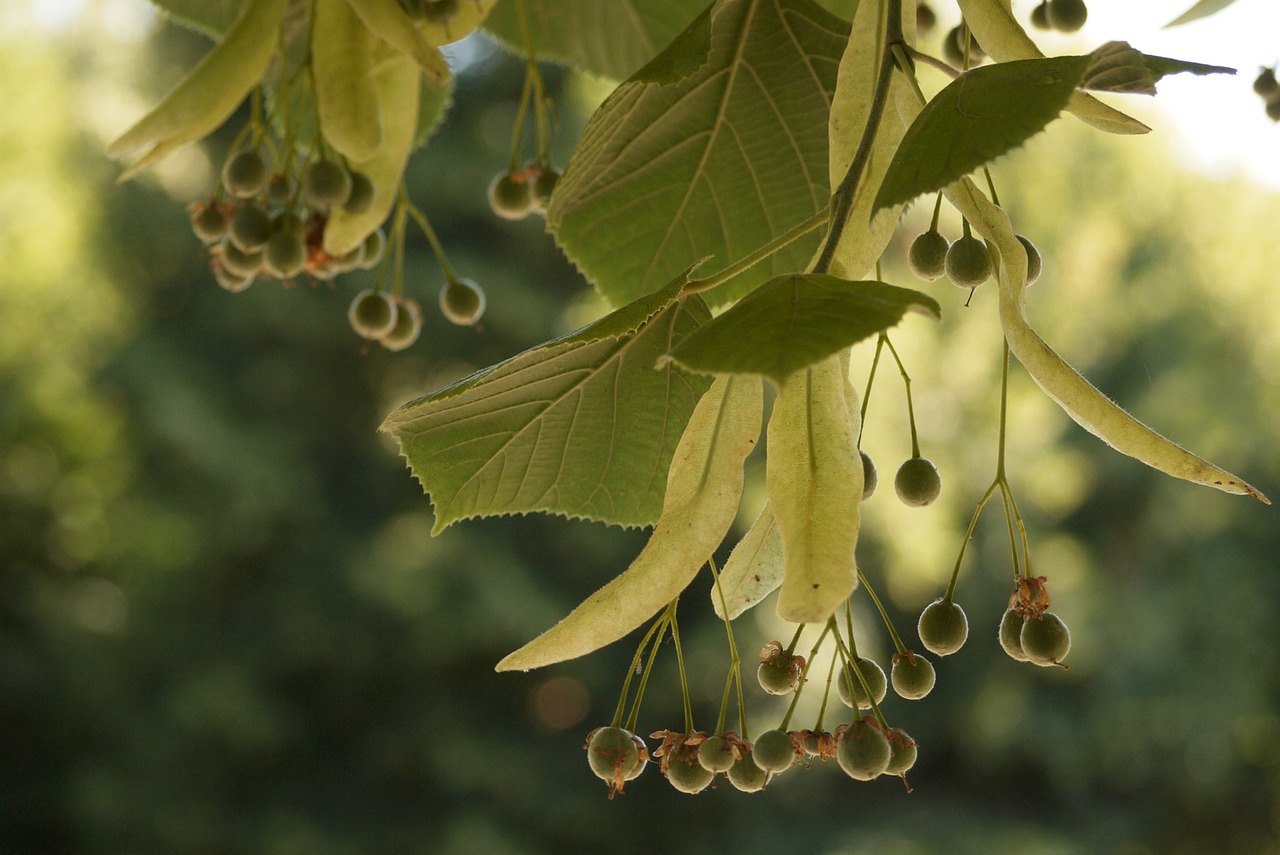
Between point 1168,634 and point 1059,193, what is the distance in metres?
2.90

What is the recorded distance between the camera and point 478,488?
0.67m

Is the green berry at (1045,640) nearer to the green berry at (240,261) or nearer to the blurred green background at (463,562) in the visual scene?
the green berry at (240,261)

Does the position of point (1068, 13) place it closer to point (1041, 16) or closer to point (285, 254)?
point (1041, 16)

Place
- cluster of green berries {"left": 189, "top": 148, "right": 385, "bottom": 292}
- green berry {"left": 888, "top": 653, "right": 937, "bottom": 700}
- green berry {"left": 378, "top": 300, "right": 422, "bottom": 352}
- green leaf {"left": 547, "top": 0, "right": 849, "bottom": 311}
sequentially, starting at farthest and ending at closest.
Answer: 1. green berry {"left": 378, "top": 300, "right": 422, "bottom": 352}
2. cluster of green berries {"left": 189, "top": 148, "right": 385, "bottom": 292}
3. green leaf {"left": 547, "top": 0, "right": 849, "bottom": 311}
4. green berry {"left": 888, "top": 653, "right": 937, "bottom": 700}

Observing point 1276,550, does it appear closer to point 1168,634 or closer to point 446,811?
point 1168,634

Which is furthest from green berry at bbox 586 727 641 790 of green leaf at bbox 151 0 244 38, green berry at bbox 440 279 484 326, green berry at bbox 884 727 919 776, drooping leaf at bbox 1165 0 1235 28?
green leaf at bbox 151 0 244 38

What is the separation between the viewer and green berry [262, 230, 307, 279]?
83 centimetres

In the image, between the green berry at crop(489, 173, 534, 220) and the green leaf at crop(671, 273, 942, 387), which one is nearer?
the green leaf at crop(671, 273, 942, 387)

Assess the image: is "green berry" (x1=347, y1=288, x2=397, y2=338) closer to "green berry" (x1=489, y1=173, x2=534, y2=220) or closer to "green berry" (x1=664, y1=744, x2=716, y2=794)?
"green berry" (x1=489, y1=173, x2=534, y2=220)

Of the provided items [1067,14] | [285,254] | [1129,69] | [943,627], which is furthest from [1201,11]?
[285,254]

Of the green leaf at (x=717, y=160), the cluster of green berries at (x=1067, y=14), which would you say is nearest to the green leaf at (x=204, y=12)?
the green leaf at (x=717, y=160)

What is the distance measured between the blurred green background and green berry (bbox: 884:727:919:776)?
6.15 meters

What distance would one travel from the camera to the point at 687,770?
1.88 ft

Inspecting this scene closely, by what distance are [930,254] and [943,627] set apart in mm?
188
